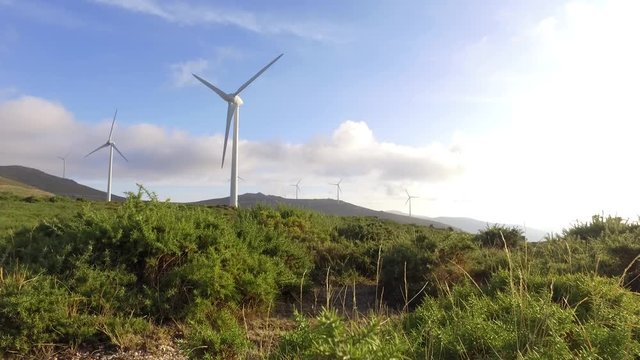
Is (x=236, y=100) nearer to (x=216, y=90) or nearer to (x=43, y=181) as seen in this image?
(x=216, y=90)

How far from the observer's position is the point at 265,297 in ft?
30.8

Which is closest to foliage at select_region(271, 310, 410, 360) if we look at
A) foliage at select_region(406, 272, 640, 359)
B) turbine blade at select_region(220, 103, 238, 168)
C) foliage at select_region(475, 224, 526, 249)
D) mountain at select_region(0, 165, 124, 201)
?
foliage at select_region(406, 272, 640, 359)

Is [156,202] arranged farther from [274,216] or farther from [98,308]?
[274,216]

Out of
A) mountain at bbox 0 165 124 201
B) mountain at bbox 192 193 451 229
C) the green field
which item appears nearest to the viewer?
the green field

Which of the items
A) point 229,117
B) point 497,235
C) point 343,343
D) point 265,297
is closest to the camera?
point 343,343

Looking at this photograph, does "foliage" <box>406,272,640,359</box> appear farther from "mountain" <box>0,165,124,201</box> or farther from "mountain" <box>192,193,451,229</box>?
"mountain" <box>0,165,124,201</box>

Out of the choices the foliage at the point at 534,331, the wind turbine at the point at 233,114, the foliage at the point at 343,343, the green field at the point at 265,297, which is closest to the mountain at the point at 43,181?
the wind turbine at the point at 233,114

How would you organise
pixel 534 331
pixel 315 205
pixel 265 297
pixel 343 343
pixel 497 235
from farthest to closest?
pixel 315 205, pixel 497 235, pixel 265 297, pixel 534 331, pixel 343 343

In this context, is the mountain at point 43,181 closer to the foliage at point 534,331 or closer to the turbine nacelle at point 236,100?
the turbine nacelle at point 236,100

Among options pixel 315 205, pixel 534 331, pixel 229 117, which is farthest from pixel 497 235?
pixel 315 205

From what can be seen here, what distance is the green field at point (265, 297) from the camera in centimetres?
478

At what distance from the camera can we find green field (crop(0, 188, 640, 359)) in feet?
15.7

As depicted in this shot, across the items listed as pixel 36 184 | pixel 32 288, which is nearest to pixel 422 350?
pixel 32 288

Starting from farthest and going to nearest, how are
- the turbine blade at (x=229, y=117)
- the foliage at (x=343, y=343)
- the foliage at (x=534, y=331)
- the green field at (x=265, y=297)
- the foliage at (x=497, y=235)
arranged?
1. the turbine blade at (x=229, y=117)
2. the foliage at (x=497, y=235)
3. the green field at (x=265, y=297)
4. the foliage at (x=534, y=331)
5. the foliage at (x=343, y=343)
